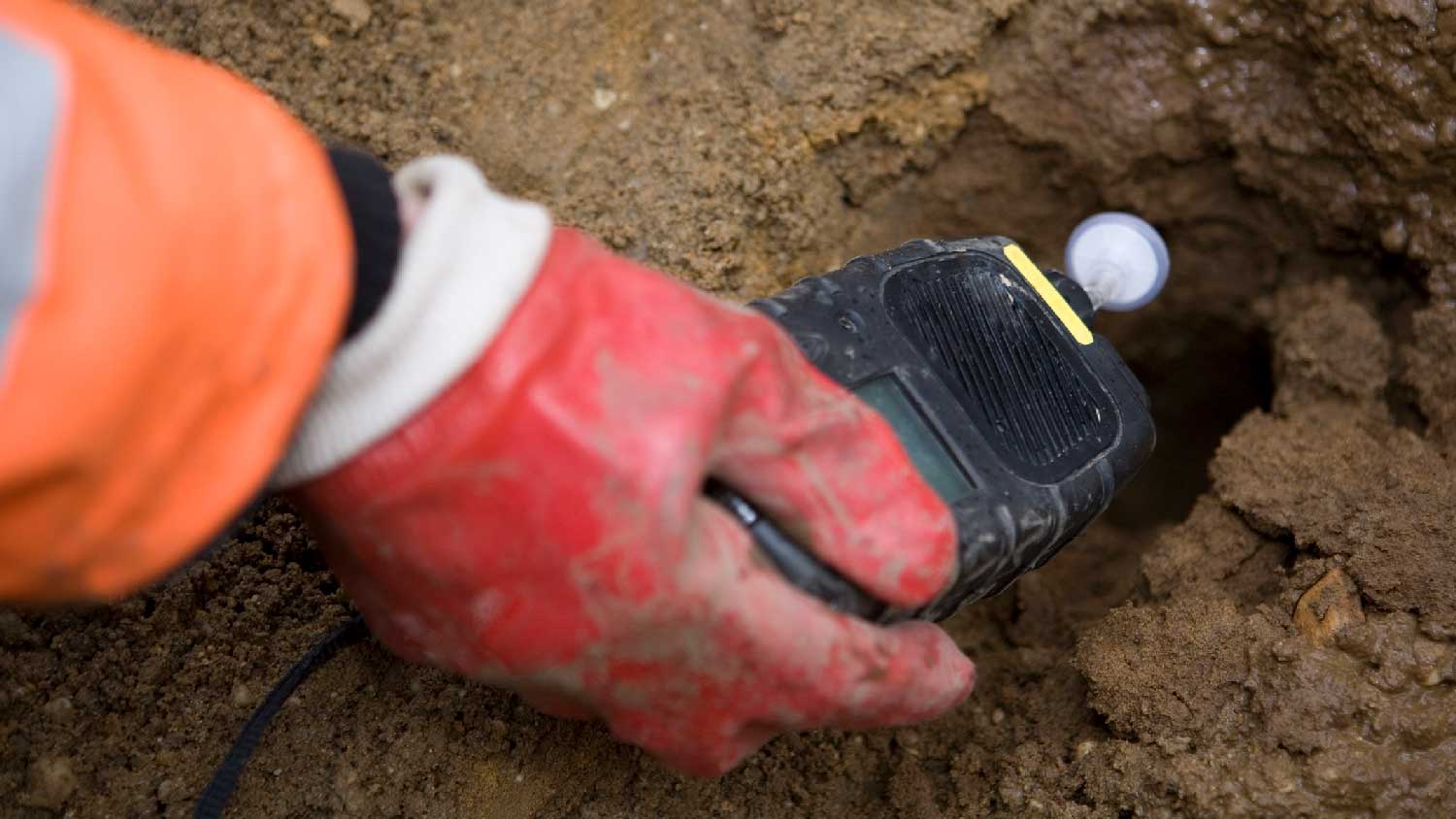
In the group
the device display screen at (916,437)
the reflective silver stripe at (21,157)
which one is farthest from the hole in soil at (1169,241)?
the reflective silver stripe at (21,157)

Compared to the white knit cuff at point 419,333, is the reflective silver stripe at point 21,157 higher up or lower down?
higher up

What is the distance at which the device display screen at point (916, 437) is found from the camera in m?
1.15

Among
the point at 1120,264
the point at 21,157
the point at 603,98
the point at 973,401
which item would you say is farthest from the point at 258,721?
the point at 1120,264

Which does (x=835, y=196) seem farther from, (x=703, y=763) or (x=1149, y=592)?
(x=703, y=763)

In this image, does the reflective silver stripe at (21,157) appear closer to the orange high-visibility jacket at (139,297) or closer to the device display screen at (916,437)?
the orange high-visibility jacket at (139,297)

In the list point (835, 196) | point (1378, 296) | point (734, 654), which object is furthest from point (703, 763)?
point (1378, 296)

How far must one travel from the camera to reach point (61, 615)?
4.27 feet

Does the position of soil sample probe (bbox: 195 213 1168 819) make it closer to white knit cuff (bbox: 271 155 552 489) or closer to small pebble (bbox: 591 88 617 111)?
white knit cuff (bbox: 271 155 552 489)

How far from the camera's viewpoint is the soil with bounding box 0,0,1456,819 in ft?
4.20

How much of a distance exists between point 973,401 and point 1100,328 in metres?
0.95

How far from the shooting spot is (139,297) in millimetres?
663

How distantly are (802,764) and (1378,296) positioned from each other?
1.23 metres

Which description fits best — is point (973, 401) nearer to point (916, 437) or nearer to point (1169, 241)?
point (916, 437)

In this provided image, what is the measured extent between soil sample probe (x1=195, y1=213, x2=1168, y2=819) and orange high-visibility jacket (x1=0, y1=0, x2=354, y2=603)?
1.40ft
